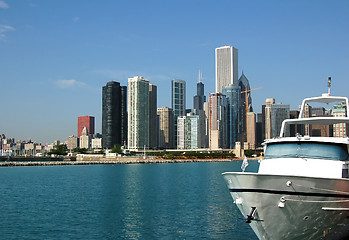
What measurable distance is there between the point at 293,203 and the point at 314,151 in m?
3.36

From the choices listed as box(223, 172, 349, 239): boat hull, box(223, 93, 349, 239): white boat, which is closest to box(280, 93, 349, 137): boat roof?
box(223, 93, 349, 239): white boat

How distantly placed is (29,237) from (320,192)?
21075 mm

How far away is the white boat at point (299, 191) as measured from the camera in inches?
722

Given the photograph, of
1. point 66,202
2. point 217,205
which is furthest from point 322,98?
point 66,202

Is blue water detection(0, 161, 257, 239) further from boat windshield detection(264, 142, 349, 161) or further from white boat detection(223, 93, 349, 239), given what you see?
boat windshield detection(264, 142, 349, 161)

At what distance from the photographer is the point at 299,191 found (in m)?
18.3

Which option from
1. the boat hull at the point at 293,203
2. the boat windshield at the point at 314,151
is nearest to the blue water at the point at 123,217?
the boat hull at the point at 293,203

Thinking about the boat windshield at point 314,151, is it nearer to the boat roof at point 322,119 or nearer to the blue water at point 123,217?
the boat roof at point 322,119

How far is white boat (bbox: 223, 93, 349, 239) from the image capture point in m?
18.3

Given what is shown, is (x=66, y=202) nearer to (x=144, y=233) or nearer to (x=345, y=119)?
(x=144, y=233)

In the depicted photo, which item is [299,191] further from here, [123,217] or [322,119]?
[123,217]

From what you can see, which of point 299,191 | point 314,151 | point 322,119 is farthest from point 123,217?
point 299,191

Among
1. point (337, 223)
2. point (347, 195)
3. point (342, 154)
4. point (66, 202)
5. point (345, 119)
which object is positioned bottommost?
point (66, 202)

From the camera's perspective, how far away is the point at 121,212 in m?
40.2
